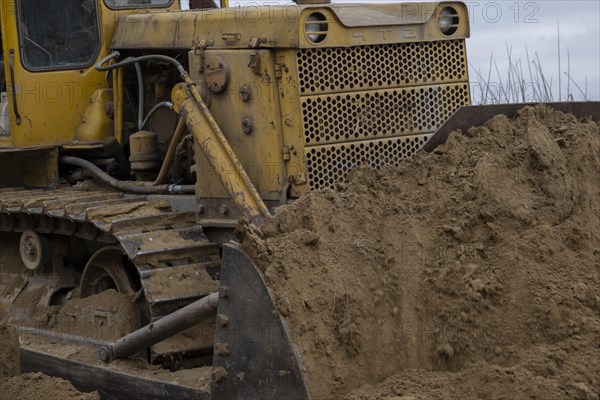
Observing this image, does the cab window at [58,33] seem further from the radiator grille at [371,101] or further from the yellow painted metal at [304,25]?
the radiator grille at [371,101]

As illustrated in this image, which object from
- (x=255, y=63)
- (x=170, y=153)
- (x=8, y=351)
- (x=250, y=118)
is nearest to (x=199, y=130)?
(x=250, y=118)

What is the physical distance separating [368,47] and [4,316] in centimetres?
351

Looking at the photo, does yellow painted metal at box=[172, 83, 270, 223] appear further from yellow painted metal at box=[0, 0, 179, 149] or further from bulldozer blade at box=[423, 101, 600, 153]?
yellow painted metal at box=[0, 0, 179, 149]

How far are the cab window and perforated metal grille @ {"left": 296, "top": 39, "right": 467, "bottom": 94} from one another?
234 cm

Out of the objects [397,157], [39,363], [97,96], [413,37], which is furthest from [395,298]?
[97,96]

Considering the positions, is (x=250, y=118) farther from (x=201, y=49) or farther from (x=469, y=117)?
(x=469, y=117)

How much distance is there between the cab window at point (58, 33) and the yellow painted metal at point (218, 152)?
1.47 m

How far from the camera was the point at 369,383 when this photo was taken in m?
5.34

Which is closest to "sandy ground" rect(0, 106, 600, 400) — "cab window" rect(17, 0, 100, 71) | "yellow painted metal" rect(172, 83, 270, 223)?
"yellow painted metal" rect(172, 83, 270, 223)

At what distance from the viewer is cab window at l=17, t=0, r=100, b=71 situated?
8.17 metres

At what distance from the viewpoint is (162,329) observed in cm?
622

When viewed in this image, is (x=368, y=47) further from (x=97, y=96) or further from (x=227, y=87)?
(x=97, y=96)

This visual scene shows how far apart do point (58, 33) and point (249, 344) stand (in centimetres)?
376

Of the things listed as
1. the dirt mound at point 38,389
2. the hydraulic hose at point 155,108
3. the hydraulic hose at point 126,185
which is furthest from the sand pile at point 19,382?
the hydraulic hose at point 155,108
